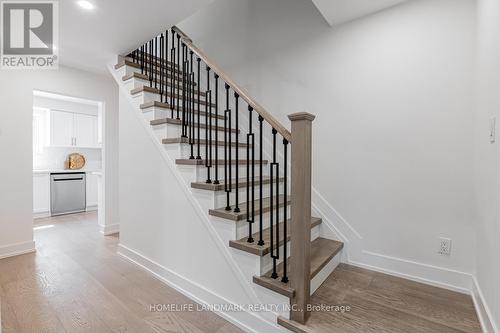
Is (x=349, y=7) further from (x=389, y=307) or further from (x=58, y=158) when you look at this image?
(x=58, y=158)

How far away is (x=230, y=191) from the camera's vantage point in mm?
2023

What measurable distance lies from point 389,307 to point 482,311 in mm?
531

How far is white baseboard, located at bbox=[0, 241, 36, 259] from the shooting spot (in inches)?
116

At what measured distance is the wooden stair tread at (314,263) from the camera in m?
1.55

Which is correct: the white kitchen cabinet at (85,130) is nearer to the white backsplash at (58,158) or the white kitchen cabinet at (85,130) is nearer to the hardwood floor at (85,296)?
the white backsplash at (58,158)

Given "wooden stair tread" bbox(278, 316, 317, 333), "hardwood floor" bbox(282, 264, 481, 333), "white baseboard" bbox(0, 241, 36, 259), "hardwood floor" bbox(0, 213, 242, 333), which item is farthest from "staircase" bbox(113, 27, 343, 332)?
"white baseboard" bbox(0, 241, 36, 259)

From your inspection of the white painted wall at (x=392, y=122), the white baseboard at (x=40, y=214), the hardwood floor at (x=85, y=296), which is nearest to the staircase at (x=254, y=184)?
the white painted wall at (x=392, y=122)

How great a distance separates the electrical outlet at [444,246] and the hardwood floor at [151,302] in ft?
0.99

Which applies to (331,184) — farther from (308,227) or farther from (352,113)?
(308,227)

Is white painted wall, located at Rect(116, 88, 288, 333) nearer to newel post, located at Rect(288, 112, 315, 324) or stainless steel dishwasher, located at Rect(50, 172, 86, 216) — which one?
newel post, located at Rect(288, 112, 315, 324)

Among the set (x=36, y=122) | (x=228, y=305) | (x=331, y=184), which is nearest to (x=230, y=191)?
(x=228, y=305)

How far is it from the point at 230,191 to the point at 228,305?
2.84ft

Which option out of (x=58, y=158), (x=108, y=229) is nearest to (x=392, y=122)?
(x=108, y=229)

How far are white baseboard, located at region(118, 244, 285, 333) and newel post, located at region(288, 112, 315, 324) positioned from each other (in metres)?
0.26
